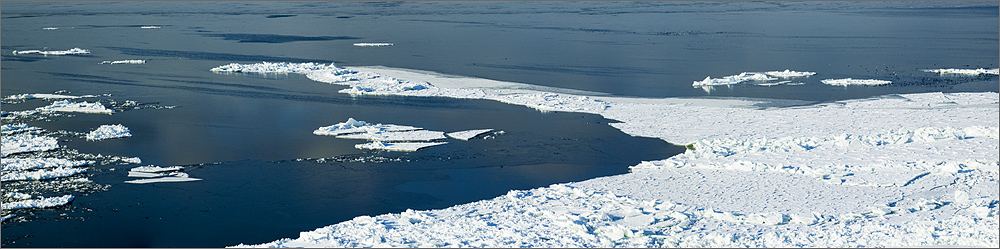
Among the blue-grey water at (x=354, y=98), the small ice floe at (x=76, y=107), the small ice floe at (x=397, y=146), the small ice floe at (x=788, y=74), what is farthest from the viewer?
the small ice floe at (x=788, y=74)

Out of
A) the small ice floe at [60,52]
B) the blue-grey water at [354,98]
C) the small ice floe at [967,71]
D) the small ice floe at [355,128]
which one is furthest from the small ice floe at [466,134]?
the small ice floe at [60,52]

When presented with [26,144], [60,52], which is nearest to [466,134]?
[26,144]

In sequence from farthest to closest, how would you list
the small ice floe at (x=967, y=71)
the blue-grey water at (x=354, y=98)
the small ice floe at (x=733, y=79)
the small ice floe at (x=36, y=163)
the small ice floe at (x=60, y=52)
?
the small ice floe at (x=60, y=52), the small ice floe at (x=967, y=71), the small ice floe at (x=733, y=79), the small ice floe at (x=36, y=163), the blue-grey water at (x=354, y=98)

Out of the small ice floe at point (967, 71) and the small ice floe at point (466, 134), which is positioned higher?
the small ice floe at point (967, 71)

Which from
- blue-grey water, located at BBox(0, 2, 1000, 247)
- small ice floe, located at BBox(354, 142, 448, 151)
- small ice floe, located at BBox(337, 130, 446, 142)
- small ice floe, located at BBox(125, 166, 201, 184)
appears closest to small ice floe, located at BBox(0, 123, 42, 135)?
blue-grey water, located at BBox(0, 2, 1000, 247)

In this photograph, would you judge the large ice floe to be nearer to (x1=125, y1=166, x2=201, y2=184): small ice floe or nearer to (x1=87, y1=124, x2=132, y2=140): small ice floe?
(x1=125, y1=166, x2=201, y2=184): small ice floe

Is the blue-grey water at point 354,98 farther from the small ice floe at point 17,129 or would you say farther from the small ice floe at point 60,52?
the small ice floe at point 60,52
